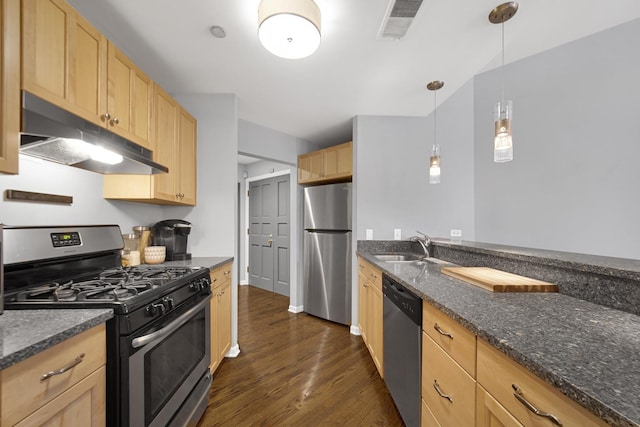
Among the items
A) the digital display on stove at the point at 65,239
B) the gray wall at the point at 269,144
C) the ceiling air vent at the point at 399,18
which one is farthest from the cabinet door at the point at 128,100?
the ceiling air vent at the point at 399,18

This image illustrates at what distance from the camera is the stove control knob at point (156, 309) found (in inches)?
42.9

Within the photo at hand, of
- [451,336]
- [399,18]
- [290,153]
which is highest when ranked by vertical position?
[399,18]

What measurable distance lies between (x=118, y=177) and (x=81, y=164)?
0.26m

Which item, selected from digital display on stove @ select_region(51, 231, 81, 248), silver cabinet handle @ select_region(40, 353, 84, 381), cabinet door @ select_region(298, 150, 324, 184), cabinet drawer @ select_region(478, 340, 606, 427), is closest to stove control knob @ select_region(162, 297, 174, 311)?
silver cabinet handle @ select_region(40, 353, 84, 381)

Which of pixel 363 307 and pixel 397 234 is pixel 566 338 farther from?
pixel 397 234

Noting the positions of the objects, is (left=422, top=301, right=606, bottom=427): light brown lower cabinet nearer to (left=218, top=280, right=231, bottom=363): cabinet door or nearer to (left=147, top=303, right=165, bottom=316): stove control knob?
(left=147, top=303, right=165, bottom=316): stove control knob

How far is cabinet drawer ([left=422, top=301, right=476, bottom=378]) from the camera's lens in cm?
85

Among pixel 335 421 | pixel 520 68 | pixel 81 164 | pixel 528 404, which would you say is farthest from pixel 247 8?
pixel 520 68

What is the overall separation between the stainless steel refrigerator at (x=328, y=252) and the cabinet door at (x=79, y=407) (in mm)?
2374

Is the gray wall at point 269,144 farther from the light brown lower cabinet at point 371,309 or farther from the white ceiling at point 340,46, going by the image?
the light brown lower cabinet at point 371,309

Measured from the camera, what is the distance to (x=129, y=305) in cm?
98

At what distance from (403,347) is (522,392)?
34.3 inches

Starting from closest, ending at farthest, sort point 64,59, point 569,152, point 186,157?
point 64,59, point 186,157, point 569,152

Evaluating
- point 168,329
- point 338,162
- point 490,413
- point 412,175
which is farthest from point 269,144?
point 490,413
